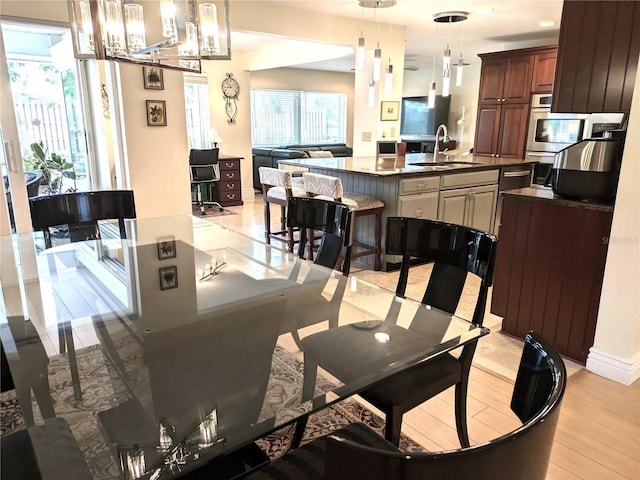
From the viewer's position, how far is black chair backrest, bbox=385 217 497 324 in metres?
1.61

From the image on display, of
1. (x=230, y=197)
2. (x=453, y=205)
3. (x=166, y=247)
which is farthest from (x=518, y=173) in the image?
(x=230, y=197)

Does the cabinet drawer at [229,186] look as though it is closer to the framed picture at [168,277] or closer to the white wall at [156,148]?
the white wall at [156,148]

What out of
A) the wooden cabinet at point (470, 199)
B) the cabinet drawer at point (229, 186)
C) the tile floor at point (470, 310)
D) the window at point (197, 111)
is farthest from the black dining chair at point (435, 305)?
the window at point (197, 111)

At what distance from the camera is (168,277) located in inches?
76.0

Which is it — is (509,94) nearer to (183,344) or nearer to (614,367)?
(614,367)

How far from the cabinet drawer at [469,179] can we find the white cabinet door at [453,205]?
0.19ft

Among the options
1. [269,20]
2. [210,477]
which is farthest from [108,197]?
[269,20]

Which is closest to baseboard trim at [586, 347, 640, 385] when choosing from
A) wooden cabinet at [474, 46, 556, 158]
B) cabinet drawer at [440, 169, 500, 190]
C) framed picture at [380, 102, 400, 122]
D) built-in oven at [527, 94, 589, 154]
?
cabinet drawer at [440, 169, 500, 190]

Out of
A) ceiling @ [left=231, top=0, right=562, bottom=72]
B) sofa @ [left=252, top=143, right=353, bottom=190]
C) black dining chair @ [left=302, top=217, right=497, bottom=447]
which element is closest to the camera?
black dining chair @ [left=302, top=217, right=497, bottom=447]

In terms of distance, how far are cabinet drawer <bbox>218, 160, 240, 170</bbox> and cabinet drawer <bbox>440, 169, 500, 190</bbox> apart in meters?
4.09

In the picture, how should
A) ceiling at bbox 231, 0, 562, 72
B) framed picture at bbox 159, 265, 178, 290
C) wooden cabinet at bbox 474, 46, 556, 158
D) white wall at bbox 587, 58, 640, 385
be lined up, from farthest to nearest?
wooden cabinet at bbox 474, 46, 556, 158, ceiling at bbox 231, 0, 562, 72, white wall at bbox 587, 58, 640, 385, framed picture at bbox 159, 265, 178, 290

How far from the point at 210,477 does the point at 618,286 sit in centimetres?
211

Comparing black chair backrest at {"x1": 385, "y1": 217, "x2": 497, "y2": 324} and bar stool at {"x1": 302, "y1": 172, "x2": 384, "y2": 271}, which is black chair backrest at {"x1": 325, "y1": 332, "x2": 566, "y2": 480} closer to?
black chair backrest at {"x1": 385, "y1": 217, "x2": 497, "y2": 324}

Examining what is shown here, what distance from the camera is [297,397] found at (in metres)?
1.07
